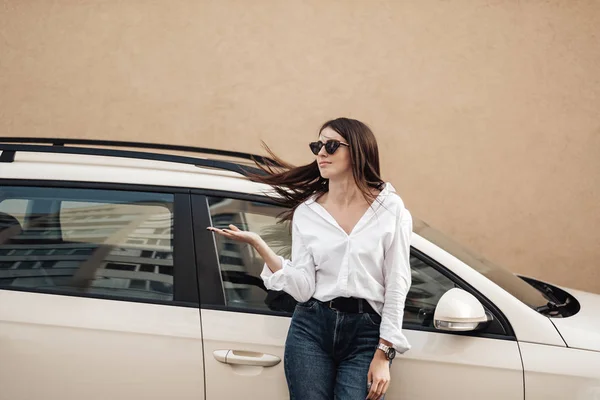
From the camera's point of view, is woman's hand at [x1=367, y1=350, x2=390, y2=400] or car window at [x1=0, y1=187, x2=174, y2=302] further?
car window at [x1=0, y1=187, x2=174, y2=302]

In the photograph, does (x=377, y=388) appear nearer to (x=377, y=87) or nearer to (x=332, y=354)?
(x=332, y=354)

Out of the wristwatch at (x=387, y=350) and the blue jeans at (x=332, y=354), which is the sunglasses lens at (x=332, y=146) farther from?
the wristwatch at (x=387, y=350)

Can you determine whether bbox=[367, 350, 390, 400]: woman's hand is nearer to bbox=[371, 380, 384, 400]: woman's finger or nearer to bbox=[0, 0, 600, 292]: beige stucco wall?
bbox=[371, 380, 384, 400]: woman's finger

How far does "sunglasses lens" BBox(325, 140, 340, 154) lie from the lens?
2943mm

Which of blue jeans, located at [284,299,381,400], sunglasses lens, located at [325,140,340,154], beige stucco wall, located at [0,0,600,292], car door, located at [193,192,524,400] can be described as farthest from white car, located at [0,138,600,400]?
beige stucco wall, located at [0,0,600,292]

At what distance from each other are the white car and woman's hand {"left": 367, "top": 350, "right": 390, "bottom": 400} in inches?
11.4

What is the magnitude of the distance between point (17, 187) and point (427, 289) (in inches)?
63.4

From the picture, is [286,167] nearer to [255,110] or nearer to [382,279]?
[382,279]

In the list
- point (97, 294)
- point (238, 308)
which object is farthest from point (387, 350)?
point (97, 294)

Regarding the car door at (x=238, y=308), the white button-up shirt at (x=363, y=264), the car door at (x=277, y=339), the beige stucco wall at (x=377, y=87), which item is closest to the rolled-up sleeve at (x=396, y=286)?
the white button-up shirt at (x=363, y=264)

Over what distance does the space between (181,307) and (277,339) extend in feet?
1.22

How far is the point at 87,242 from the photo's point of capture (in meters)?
3.29

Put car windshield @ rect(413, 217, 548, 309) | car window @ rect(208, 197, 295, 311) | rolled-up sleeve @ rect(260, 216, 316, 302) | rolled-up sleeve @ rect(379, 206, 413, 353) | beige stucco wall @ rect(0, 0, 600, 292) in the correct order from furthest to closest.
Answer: beige stucco wall @ rect(0, 0, 600, 292) < car windshield @ rect(413, 217, 548, 309) < car window @ rect(208, 197, 295, 311) < rolled-up sleeve @ rect(260, 216, 316, 302) < rolled-up sleeve @ rect(379, 206, 413, 353)

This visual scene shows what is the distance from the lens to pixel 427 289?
10.6 feet
